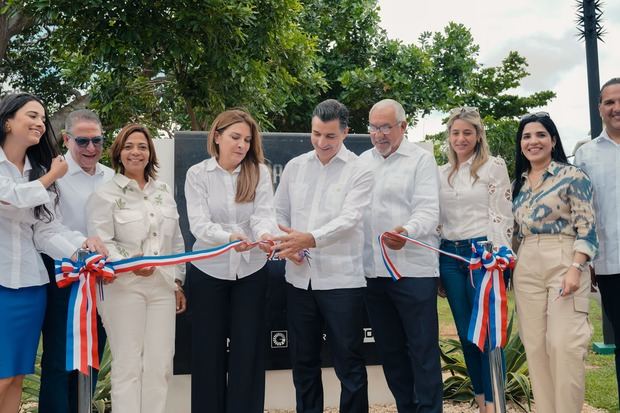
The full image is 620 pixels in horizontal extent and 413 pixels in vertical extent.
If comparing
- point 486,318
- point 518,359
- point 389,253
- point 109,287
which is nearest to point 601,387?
point 518,359

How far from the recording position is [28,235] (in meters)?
3.67

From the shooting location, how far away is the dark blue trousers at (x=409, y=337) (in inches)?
159

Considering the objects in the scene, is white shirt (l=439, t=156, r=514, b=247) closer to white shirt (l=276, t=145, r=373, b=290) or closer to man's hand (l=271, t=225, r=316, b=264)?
white shirt (l=276, t=145, r=373, b=290)

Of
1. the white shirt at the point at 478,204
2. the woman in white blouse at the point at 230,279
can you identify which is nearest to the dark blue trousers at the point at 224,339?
the woman in white blouse at the point at 230,279

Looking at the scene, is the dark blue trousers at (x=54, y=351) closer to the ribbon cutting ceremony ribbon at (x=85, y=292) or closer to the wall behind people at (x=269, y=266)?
the ribbon cutting ceremony ribbon at (x=85, y=292)

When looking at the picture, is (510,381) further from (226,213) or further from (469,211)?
(226,213)

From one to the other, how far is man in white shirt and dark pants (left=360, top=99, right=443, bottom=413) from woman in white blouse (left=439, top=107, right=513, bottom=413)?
0.56 ft

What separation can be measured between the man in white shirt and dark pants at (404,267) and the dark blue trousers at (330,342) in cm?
25

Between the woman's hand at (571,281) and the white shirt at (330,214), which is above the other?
the white shirt at (330,214)

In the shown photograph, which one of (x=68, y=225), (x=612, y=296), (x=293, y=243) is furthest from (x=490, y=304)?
(x=68, y=225)

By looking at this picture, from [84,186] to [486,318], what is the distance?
8.95 ft

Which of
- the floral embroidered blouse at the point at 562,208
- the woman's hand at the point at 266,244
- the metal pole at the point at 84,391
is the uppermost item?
the floral embroidered blouse at the point at 562,208

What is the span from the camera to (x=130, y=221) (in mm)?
3844

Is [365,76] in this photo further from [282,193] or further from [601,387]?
[282,193]
